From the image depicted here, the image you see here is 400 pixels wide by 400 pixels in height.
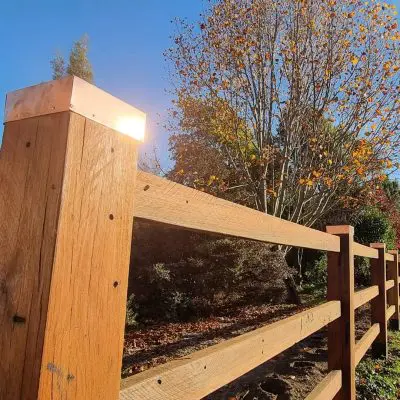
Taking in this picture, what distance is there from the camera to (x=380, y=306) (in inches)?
221

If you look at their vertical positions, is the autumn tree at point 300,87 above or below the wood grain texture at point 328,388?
above

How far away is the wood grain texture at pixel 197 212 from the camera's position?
3.91 ft

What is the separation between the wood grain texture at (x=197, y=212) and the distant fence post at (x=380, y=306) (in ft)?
13.5

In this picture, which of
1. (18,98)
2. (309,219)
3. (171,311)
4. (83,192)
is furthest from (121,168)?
(309,219)

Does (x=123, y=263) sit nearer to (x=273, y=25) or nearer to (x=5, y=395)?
(x=5, y=395)

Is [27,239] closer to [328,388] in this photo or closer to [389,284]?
[328,388]

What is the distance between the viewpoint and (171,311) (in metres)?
9.73

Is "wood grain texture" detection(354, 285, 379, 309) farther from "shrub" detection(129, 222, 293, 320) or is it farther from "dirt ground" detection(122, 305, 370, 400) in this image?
"shrub" detection(129, 222, 293, 320)

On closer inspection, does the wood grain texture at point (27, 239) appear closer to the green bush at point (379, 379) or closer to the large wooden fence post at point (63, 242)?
the large wooden fence post at point (63, 242)

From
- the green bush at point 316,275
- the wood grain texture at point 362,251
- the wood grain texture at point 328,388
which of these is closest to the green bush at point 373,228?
the green bush at point 316,275

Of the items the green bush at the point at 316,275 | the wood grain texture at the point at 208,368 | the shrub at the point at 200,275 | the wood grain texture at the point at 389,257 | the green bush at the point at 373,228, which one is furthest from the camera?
the green bush at the point at 373,228

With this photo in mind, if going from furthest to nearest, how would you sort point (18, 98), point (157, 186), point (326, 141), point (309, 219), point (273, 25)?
1. point (309, 219)
2. point (326, 141)
3. point (273, 25)
4. point (157, 186)
5. point (18, 98)

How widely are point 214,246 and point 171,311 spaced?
187 cm

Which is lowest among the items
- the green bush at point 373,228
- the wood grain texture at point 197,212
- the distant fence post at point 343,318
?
the distant fence post at point 343,318
